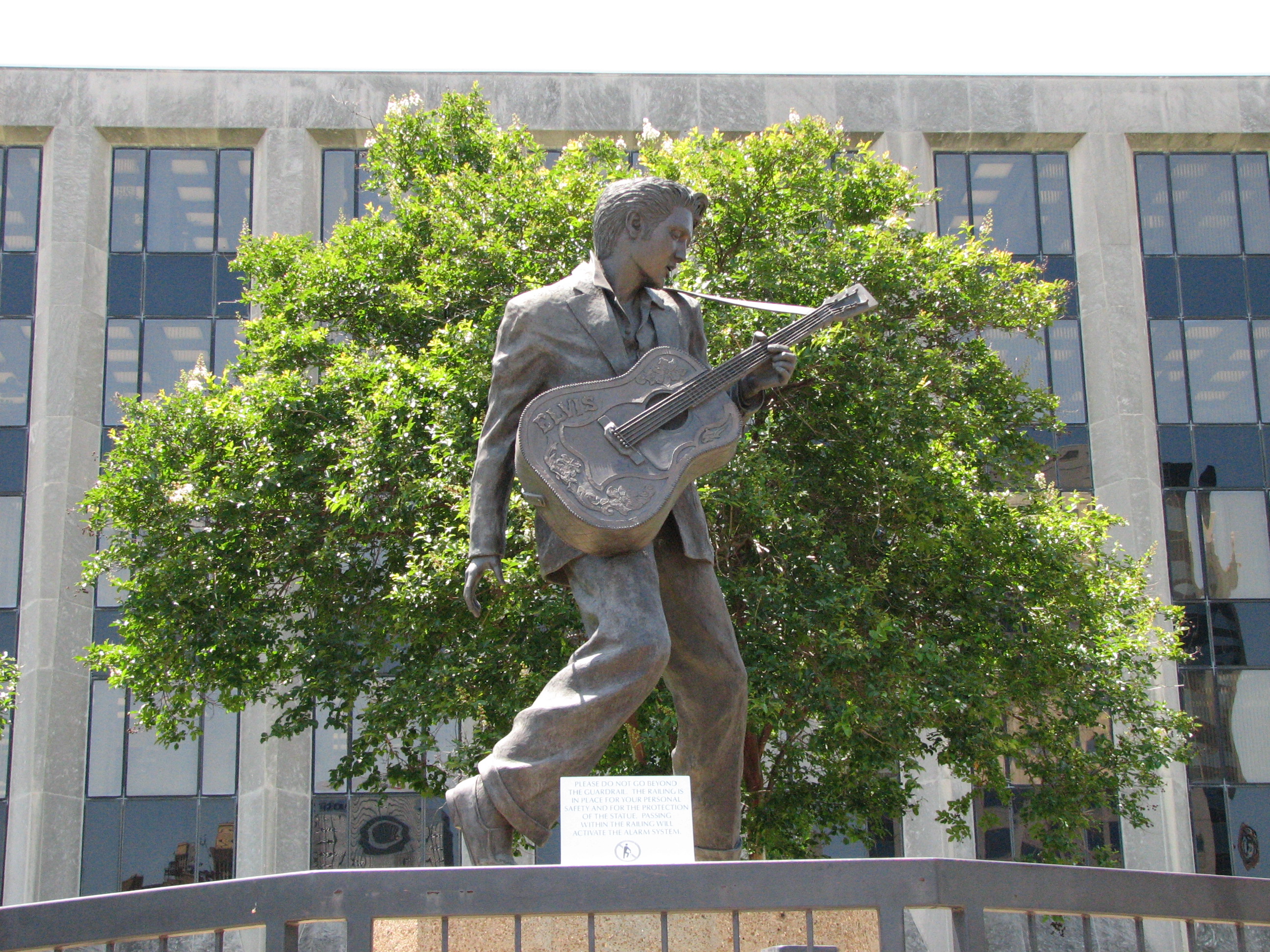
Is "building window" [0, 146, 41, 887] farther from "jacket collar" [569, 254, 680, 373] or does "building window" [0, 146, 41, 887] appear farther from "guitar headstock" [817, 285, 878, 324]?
"guitar headstock" [817, 285, 878, 324]

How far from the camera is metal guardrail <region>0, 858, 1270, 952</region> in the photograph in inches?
144

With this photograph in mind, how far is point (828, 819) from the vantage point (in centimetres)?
1515

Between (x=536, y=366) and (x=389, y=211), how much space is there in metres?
21.8

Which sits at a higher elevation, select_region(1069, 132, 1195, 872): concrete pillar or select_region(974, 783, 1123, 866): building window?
select_region(1069, 132, 1195, 872): concrete pillar

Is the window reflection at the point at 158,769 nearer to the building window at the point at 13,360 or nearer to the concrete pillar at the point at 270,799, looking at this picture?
the concrete pillar at the point at 270,799

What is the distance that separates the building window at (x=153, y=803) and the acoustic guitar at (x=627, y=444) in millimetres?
21795

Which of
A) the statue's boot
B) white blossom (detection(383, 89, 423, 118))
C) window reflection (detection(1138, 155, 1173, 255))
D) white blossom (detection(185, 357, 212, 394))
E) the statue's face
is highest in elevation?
window reflection (detection(1138, 155, 1173, 255))

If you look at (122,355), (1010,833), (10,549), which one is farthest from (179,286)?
(1010,833)

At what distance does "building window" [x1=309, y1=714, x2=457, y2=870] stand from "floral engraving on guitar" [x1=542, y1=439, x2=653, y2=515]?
816 inches

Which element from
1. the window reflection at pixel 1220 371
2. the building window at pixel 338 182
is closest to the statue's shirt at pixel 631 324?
the building window at pixel 338 182

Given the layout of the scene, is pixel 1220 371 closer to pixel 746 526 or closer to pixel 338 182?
pixel 746 526

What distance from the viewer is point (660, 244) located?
5844 mm

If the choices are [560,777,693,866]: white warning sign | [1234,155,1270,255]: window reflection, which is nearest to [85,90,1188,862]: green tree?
[560,777,693,866]: white warning sign

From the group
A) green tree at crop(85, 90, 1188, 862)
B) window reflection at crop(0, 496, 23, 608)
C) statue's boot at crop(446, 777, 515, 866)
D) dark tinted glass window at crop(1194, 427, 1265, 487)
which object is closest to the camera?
statue's boot at crop(446, 777, 515, 866)
